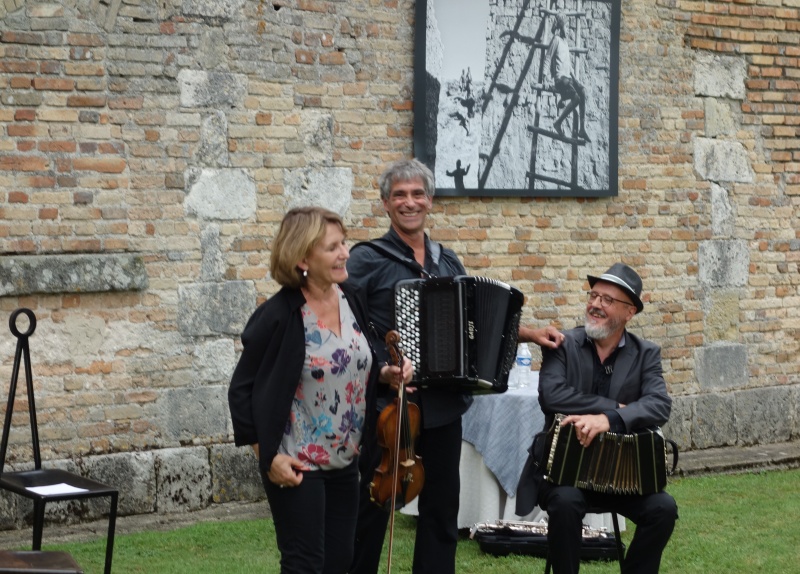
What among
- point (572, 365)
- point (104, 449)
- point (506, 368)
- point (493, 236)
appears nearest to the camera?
point (506, 368)

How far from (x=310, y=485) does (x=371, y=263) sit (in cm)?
118

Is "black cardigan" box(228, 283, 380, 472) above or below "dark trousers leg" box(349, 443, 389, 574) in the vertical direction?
above

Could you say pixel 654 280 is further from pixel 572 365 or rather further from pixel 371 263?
pixel 371 263

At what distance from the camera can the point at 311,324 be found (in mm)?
4312

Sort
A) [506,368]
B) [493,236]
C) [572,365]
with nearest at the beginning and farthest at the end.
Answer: [506,368]
[572,365]
[493,236]

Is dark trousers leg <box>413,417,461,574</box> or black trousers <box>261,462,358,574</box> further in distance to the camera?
dark trousers leg <box>413,417,461,574</box>

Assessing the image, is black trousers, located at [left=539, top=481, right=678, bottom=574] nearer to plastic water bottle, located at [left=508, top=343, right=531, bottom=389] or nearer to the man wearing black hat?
the man wearing black hat

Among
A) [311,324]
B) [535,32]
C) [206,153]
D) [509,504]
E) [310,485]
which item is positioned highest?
[535,32]

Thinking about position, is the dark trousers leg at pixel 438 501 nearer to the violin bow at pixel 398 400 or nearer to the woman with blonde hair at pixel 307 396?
the violin bow at pixel 398 400

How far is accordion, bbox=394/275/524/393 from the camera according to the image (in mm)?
4949

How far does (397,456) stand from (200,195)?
314cm

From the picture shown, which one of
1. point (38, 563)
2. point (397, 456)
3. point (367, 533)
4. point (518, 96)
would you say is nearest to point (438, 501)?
point (367, 533)

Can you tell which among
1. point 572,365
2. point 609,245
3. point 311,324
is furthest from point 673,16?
point 311,324

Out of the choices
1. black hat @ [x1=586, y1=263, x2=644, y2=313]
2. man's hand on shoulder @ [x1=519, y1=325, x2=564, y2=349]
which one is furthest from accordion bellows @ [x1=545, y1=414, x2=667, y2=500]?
black hat @ [x1=586, y1=263, x2=644, y2=313]
